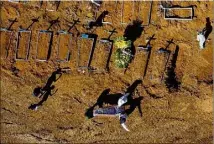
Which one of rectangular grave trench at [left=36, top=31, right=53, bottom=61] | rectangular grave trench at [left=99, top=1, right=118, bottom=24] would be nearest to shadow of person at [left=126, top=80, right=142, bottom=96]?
rectangular grave trench at [left=99, top=1, right=118, bottom=24]

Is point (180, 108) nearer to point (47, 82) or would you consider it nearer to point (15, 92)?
point (47, 82)

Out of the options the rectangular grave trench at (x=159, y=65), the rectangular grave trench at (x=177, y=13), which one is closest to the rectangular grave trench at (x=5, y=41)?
the rectangular grave trench at (x=159, y=65)

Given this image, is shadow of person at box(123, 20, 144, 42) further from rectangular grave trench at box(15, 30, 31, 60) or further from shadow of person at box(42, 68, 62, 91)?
rectangular grave trench at box(15, 30, 31, 60)

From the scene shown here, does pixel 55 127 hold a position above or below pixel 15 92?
below

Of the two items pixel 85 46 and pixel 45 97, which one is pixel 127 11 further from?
pixel 45 97

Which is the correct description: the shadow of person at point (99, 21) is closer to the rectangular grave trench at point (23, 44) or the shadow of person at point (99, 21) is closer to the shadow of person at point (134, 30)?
the shadow of person at point (134, 30)

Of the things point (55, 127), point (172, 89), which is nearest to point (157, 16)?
point (172, 89)
